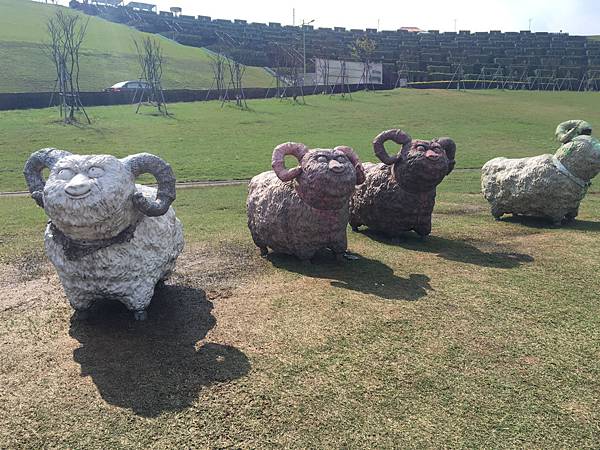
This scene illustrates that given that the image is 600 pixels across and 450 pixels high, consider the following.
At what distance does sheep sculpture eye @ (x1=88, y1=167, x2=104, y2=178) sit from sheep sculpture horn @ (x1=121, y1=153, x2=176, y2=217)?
1.09 feet

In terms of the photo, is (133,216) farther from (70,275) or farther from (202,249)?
(202,249)

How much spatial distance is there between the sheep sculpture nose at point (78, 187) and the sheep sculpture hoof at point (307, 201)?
2.82m

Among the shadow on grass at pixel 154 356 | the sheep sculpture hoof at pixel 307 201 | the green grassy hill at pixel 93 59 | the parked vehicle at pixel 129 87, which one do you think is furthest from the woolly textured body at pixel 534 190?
the green grassy hill at pixel 93 59

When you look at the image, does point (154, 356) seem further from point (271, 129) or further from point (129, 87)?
point (129, 87)

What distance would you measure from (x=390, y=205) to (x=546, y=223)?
335 cm

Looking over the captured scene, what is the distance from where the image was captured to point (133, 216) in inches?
196

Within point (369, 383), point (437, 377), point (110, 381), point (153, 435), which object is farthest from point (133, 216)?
point (437, 377)

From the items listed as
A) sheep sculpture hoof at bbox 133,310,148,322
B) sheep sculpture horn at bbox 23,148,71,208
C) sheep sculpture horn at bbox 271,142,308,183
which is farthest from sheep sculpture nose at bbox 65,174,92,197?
sheep sculpture horn at bbox 271,142,308,183

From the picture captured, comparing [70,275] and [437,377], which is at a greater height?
[70,275]

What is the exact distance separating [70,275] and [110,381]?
1.22m

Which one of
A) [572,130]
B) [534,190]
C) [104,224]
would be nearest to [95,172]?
[104,224]

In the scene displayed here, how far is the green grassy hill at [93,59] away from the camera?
1298 inches

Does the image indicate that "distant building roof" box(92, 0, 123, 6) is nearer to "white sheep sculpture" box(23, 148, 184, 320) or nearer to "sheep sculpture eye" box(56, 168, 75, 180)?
"white sheep sculpture" box(23, 148, 184, 320)

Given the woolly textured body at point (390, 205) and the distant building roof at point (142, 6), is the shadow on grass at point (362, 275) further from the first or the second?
the distant building roof at point (142, 6)
